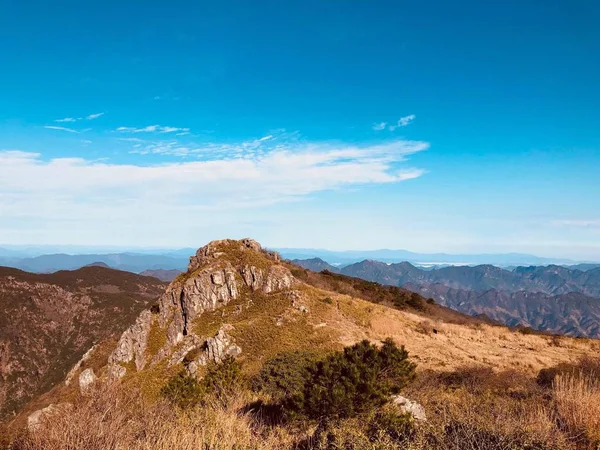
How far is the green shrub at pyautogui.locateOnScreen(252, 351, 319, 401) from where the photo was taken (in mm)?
18094

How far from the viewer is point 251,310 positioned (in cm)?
3152

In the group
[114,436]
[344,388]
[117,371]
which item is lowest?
[117,371]

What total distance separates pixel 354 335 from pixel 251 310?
9124mm

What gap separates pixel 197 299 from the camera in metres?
32.2

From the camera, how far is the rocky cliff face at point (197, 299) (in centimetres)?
2883

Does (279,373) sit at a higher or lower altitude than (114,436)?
lower

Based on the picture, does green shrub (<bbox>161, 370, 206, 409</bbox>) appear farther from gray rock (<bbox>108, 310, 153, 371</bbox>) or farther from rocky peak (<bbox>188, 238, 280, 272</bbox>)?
rocky peak (<bbox>188, 238, 280, 272</bbox>)

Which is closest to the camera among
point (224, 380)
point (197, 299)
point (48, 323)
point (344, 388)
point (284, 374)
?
point (344, 388)

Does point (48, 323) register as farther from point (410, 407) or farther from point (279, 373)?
point (410, 407)

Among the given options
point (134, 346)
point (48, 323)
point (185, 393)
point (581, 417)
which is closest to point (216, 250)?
point (134, 346)

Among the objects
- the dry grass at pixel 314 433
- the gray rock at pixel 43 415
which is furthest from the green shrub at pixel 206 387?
the gray rock at pixel 43 415

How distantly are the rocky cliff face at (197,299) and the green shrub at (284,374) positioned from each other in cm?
510

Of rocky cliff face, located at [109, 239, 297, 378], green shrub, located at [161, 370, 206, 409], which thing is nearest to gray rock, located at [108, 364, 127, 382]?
rocky cliff face, located at [109, 239, 297, 378]

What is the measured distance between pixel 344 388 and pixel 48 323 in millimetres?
165736
